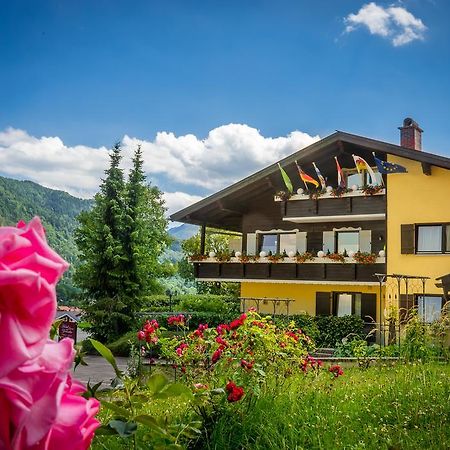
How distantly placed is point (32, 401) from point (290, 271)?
2486cm

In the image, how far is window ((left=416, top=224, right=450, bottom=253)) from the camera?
22.6 meters

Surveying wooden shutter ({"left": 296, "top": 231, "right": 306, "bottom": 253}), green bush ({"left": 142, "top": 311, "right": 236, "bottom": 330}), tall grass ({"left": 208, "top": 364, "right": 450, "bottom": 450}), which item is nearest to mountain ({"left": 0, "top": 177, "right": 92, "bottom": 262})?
green bush ({"left": 142, "top": 311, "right": 236, "bottom": 330})

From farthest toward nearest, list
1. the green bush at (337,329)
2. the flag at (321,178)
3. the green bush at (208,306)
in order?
the green bush at (208,306) → the flag at (321,178) → the green bush at (337,329)

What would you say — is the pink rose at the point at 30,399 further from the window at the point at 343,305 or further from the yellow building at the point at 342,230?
the window at the point at 343,305

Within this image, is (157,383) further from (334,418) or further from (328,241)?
(328,241)

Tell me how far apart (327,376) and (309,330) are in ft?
46.3

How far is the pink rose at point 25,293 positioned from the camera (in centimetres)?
58

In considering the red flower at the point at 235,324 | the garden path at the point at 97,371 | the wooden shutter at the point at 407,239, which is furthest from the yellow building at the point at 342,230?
the red flower at the point at 235,324

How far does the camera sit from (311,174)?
2730 cm

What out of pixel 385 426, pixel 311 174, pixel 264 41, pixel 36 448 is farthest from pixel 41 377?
pixel 264 41

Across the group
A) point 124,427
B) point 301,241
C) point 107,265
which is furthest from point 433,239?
point 124,427

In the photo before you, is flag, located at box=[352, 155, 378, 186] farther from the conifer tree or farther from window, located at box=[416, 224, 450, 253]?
the conifer tree

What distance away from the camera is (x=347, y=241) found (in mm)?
25672

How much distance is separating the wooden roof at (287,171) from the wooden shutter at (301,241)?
7.60 ft
